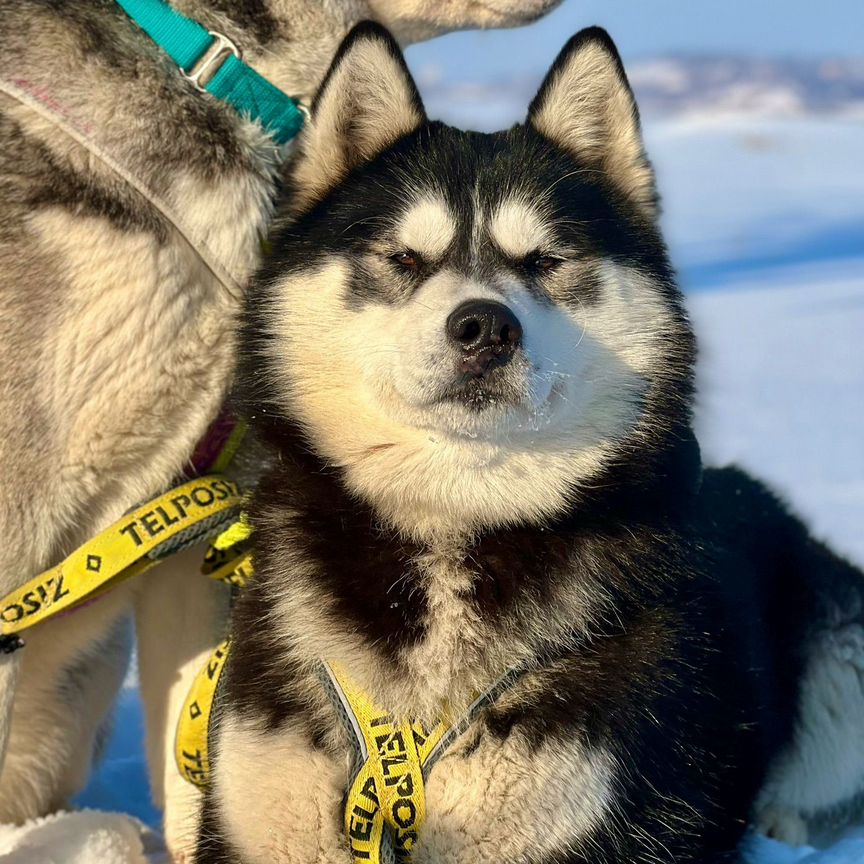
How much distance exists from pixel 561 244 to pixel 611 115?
0.38 metres

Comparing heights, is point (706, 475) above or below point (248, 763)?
above

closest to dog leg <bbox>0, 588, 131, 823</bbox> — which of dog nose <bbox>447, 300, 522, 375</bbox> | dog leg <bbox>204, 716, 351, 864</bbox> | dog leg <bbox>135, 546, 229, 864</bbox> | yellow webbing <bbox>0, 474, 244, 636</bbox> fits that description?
dog leg <bbox>135, 546, 229, 864</bbox>

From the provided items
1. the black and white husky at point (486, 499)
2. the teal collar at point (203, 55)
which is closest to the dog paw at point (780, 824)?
the black and white husky at point (486, 499)

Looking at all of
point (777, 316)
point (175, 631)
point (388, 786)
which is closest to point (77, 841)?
point (175, 631)

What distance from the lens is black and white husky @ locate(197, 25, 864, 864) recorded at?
2.16 meters

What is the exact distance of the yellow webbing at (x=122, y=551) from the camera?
8.33 feet

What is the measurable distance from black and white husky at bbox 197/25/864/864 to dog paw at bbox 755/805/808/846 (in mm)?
460

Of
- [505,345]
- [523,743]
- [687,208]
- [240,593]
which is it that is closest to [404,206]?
[505,345]

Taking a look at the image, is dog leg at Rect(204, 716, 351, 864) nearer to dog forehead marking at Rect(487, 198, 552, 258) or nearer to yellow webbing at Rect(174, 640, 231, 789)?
yellow webbing at Rect(174, 640, 231, 789)

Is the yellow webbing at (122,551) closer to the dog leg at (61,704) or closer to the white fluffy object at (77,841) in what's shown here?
the dog leg at (61,704)

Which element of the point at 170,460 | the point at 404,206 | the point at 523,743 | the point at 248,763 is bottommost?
the point at 248,763

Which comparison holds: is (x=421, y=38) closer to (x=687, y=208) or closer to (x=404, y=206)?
(x=404, y=206)

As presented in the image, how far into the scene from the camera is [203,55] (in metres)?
2.63

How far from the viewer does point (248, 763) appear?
2.22 metres
